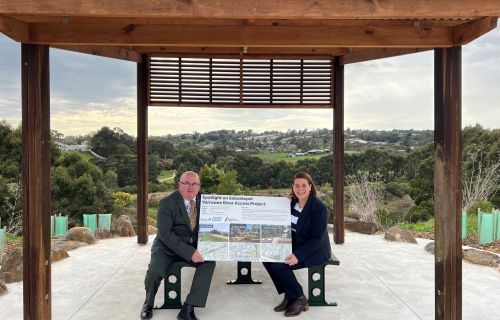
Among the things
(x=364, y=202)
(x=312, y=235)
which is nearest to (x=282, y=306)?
(x=312, y=235)

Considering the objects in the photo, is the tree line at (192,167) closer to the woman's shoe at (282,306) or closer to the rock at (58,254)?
the rock at (58,254)

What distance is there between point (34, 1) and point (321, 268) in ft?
9.64

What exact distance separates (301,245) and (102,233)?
422 cm

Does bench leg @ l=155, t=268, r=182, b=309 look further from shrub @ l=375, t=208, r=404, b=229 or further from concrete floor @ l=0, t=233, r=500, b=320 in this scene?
shrub @ l=375, t=208, r=404, b=229

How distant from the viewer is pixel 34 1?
2.45 metres

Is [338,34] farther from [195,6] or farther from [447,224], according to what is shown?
[447,224]

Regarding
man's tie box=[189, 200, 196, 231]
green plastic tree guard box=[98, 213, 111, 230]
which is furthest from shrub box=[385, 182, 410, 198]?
man's tie box=[189, 200, 196, 231]

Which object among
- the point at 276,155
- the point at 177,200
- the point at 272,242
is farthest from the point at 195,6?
the point at 276,155

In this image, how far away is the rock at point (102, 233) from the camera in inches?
267

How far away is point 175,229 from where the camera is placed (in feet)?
12.1

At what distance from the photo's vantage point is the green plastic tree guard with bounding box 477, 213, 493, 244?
625cm

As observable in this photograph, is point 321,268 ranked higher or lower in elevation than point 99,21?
lower

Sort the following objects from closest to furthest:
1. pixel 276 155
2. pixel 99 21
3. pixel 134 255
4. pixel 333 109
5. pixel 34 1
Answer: pixel 34 1 < pixel 99 21 < pixel 134 255 < pixel 333 109 < pixel 276 155

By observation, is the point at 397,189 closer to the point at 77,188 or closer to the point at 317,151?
the point at 317,151
